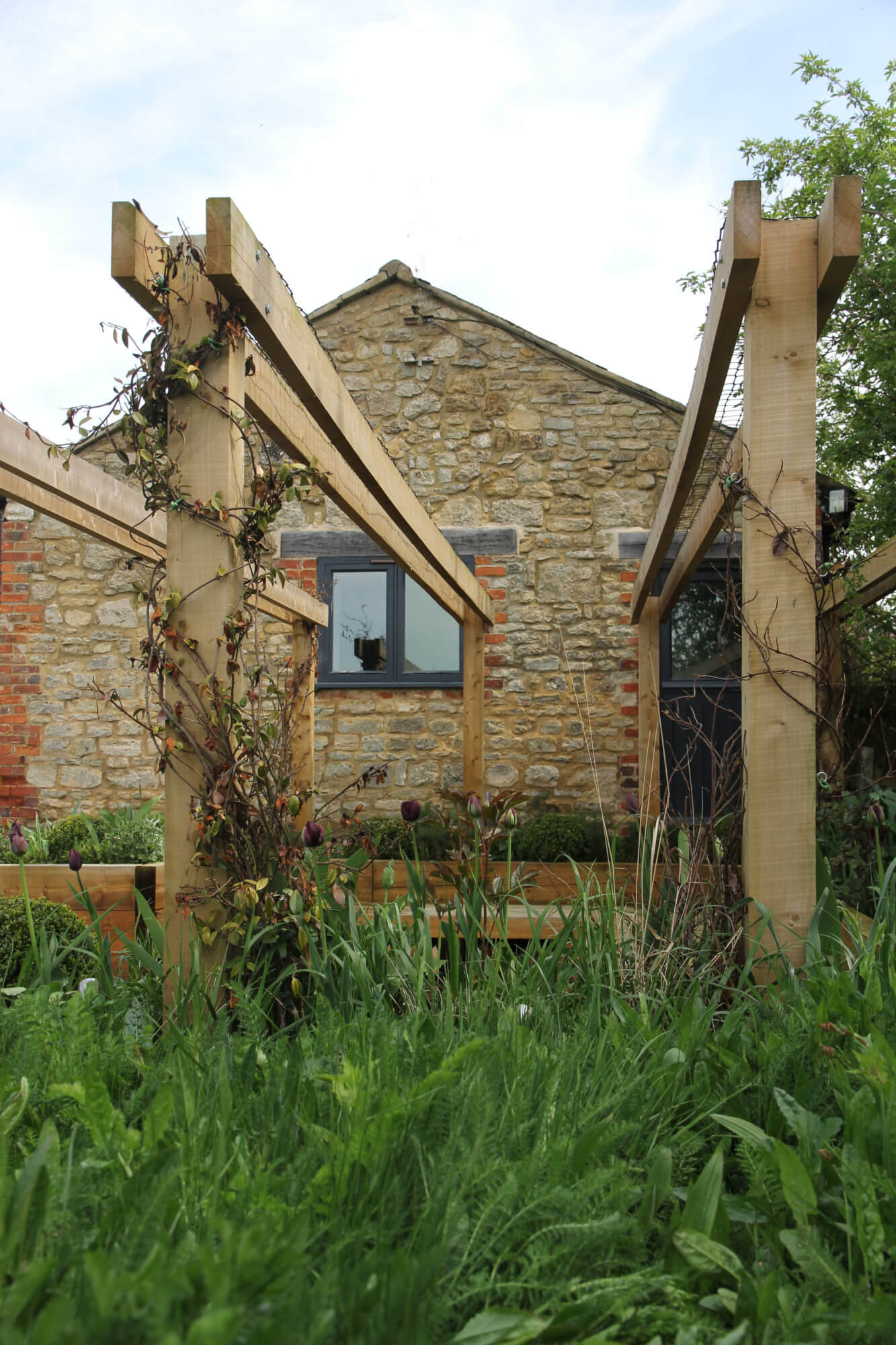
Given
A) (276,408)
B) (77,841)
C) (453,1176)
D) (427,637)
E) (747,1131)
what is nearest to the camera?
(453,1176)

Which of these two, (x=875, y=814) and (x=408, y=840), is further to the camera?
(x=408, y=840)

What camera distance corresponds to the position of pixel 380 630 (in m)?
7.41

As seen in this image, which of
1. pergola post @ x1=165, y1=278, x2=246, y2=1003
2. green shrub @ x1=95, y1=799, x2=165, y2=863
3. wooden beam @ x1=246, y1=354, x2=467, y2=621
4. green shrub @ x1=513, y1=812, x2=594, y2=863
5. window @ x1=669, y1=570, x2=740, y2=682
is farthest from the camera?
window @ x1=669, y1=570, x2=740, y2=682

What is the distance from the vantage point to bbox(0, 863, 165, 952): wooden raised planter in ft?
9.68

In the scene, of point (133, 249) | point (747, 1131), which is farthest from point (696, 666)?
point (747, 1131)

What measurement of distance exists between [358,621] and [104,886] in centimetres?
450

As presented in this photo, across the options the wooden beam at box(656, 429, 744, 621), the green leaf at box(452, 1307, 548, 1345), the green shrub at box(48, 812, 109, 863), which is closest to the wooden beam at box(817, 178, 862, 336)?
the wooden beam at box(656, 429, 744, 621)

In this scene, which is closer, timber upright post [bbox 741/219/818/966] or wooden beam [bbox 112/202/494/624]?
wooden beam [bbox 112/202/494/624]

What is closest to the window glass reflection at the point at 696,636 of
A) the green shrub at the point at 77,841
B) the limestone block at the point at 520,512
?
the limestone block at the point at 520,512

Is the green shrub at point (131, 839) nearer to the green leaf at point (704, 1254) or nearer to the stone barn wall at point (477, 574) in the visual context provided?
the stone barn wall at point (477, 574)

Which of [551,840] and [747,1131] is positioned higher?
[747,1131]

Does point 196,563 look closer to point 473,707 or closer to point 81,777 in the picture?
point 473,707

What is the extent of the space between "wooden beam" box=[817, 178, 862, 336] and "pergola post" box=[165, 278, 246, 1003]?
1.32 meters

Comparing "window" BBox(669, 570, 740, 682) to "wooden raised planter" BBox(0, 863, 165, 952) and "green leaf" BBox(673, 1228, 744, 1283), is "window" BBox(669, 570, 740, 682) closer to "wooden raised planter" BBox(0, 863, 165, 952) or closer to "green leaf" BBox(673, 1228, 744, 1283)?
"wooden raised planter" BBox(0, 863, 165, 952)
